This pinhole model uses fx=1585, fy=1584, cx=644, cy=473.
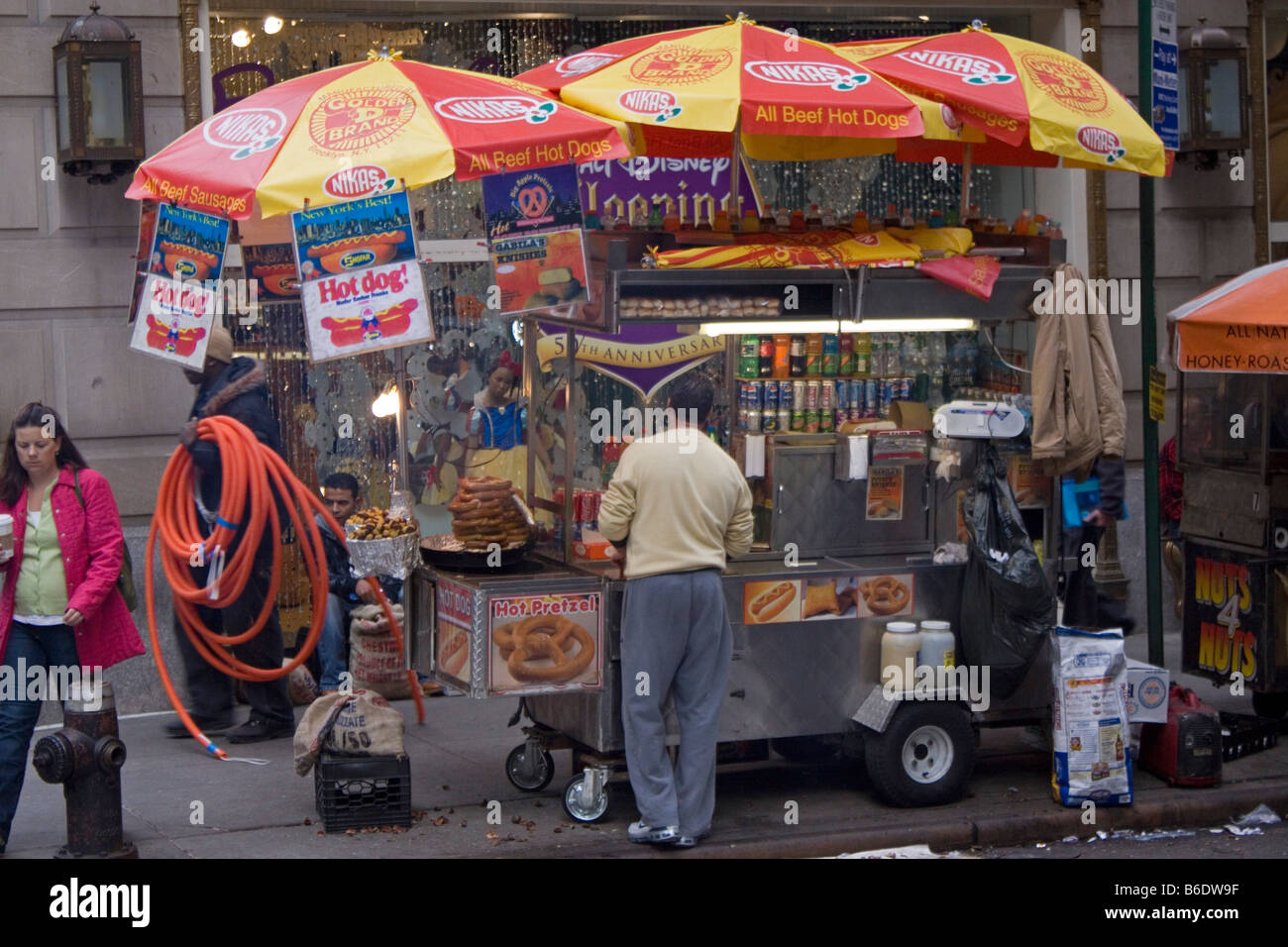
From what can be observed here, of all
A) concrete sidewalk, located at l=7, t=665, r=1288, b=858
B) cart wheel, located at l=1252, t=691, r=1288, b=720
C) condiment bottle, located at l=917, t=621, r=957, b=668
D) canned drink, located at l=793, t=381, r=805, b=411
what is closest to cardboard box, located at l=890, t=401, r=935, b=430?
canned drink, located at l=793, t=381, r=805, b=411

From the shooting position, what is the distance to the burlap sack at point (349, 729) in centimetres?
675

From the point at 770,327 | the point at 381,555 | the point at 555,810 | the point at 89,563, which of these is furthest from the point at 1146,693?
the point at 89,563

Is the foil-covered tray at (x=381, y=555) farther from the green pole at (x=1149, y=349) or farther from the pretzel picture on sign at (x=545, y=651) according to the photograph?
the green pole at (x=1149, y=349)

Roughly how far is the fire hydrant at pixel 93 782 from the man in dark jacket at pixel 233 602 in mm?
1886

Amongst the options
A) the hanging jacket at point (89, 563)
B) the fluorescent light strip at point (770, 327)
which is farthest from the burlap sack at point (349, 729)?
the fluorescent light strip at point (770, 327)

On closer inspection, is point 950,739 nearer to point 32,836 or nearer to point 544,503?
point 544,503

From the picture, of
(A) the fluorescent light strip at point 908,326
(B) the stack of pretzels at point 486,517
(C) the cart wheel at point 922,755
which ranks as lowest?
(C) the cart wheel at point 922,755

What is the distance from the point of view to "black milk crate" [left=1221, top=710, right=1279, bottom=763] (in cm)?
795

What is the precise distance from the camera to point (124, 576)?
7012 millimetres

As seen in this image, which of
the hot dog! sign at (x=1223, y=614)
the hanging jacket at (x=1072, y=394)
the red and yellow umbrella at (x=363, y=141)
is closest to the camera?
the red and yellow umbrella at (x=363, y=141)

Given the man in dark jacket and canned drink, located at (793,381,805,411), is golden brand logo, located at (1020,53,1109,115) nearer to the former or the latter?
canned drink, located at (793,381,805,411)

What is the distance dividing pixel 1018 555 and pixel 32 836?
4.50 meters

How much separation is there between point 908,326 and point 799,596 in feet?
4.83
